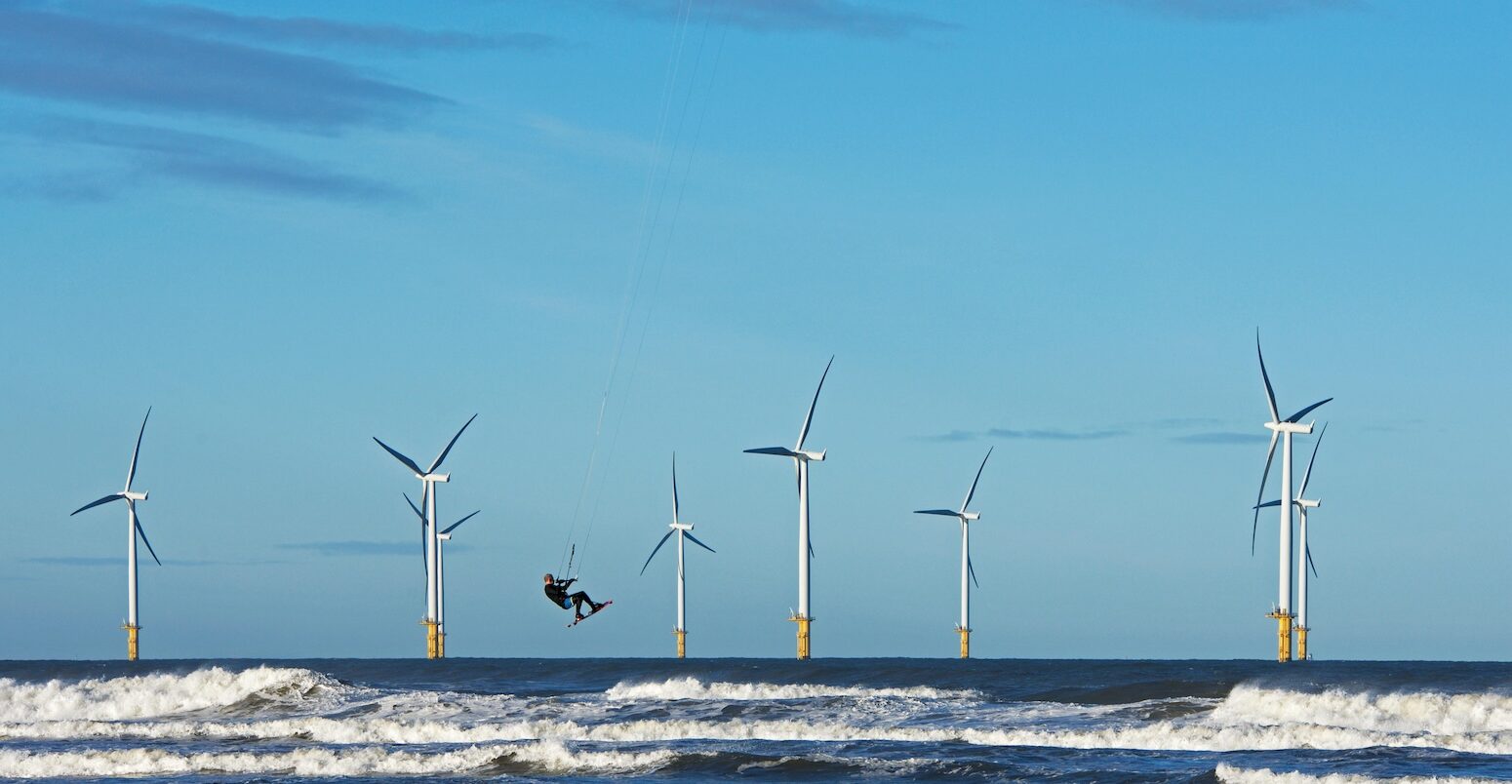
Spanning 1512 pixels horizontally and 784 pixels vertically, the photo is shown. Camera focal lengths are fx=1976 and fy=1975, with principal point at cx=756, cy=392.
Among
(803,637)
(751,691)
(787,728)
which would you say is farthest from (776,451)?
(787,728)

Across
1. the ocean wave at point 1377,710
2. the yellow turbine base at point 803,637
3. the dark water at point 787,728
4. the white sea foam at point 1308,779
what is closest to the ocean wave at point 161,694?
the dark water at point 787,728

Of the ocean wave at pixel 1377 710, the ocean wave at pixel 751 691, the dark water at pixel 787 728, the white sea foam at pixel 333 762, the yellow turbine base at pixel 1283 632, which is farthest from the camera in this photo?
the yellow turbine base at pixel 1283 632

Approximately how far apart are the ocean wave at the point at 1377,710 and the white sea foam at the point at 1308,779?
11.5m

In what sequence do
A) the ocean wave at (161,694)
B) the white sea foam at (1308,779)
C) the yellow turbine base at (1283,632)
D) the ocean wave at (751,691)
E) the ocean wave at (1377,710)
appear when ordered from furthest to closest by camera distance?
the yellow turbine base at (1283,632), the ocean wave at (161,694), the ocean wave at (751,691), the ocean wave at (1377,710), the white sea foam at (1308,779)

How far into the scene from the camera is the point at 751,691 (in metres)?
66.4

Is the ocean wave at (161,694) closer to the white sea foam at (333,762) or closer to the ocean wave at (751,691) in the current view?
the ocean wave at (751,691)

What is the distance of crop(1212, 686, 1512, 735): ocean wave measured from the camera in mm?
49500

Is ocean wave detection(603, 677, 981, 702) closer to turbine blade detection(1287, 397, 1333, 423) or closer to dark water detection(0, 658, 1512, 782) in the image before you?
dark water detection(0, 658, 1512, 782)

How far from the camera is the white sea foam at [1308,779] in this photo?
35.9 m

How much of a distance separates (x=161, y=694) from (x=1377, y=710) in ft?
134

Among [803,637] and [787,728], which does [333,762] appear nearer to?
[787,728]

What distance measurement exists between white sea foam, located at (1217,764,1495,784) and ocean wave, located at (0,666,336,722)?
3630 centimetres

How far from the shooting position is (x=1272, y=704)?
5231cm

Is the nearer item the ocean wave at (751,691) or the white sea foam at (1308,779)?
the white sea foam at (1308,779)
